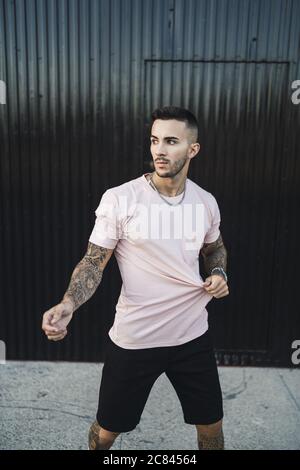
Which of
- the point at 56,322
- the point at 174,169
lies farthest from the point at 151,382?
the point at 174,169

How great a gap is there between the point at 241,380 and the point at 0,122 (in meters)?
3.12

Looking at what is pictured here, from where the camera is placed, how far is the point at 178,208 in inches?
91.6

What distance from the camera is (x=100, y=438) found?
2.38 m

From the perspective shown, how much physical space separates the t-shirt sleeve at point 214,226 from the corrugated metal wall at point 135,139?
135 centimetres

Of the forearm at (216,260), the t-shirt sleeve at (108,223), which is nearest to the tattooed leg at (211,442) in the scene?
the forearm at (216,260)

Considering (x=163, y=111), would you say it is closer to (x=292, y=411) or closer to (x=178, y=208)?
(x=178, y=208)

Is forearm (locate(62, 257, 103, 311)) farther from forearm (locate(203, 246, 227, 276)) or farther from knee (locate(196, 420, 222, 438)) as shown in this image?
knee (locate(196, 420, 222, 438))

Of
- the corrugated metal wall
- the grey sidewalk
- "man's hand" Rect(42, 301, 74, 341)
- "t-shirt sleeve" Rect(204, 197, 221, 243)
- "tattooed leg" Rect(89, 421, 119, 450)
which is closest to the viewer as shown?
"man's hand" Rect(42, 301, 74, 341)

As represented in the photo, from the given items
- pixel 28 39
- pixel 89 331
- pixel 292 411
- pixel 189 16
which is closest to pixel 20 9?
pixel 28 39

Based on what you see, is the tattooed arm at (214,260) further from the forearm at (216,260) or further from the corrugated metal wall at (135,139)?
the corrugated metal wall at (135,139)

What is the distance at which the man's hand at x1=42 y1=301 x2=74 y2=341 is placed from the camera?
181cm

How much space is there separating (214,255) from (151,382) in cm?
83

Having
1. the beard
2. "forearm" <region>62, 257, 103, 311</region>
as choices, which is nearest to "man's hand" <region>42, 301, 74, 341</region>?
"forearm" <region>62, 257, 103, 311</region>

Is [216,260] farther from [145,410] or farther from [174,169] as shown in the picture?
[145,410]
